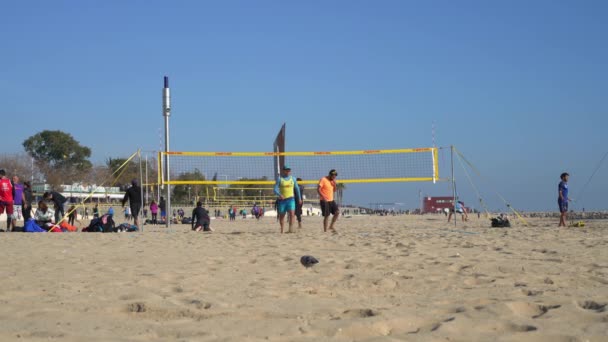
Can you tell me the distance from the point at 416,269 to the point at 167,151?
775 cm

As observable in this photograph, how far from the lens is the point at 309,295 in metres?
3.54

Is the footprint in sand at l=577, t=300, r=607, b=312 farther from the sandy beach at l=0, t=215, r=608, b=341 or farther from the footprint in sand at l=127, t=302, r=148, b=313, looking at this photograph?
the footprint in sand at l=127, t=302, r=148, b=313

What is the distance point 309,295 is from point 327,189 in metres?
6.73

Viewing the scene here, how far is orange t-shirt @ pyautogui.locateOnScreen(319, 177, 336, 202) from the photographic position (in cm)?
1019

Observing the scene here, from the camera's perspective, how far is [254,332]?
2637 millimetres

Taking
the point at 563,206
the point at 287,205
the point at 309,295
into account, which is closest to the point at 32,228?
the point at 287,205

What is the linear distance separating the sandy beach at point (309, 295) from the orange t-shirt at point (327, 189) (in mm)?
3978

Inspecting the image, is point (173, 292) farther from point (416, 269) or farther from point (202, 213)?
point (202, 213)

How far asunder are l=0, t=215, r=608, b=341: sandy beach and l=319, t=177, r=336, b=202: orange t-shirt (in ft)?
13.1

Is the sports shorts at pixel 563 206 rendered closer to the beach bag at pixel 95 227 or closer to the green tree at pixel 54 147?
the beach bag at pixel 95 227

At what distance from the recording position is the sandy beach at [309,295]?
2629mm

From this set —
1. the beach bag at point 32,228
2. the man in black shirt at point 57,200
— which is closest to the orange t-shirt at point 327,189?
the beach bag at point 32,228

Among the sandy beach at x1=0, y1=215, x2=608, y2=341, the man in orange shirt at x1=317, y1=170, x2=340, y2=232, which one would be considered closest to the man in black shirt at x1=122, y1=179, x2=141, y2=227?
the man in orange shirt at x1=317, y1=170, x2=340, y2=232

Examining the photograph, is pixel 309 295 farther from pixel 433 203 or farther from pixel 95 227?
pixel 433 203
